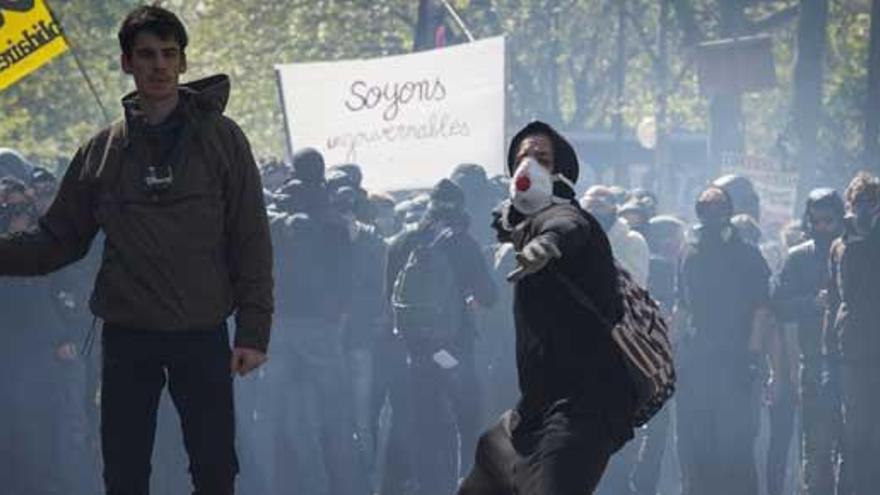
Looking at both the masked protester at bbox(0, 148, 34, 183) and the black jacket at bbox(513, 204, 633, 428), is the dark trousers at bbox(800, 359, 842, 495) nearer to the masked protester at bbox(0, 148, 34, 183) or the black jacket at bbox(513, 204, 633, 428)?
the masked protester at bbox(0, 148, 34, 183)

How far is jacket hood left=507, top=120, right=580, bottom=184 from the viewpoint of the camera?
682 centimetres

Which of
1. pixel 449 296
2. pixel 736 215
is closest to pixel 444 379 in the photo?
pixel 449 296

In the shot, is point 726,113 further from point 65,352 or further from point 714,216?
point 65,352

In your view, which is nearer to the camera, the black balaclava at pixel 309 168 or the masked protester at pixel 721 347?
the black balaclava at pixel 309 168

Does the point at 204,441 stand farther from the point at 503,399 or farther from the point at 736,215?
the point at 736,215

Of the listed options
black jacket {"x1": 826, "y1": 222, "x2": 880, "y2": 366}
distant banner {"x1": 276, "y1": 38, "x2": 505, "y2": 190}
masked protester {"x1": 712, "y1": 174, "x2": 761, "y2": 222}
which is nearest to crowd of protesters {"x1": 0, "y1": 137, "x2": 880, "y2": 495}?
black jacket {"x1": 826, "y1": 222, "x2": 880, "y2": 366}

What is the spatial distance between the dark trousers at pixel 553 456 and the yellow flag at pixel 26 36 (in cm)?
953

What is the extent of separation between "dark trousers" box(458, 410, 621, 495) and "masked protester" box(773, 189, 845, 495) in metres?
6.80

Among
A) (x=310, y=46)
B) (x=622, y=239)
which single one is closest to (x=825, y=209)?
(x=622, y=239)

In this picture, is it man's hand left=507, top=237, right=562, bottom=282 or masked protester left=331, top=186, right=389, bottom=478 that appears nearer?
man's hand left=507, top=237, right=562, bottom=282

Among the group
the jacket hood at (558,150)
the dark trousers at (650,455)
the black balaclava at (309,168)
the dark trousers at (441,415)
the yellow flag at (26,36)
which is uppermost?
the yellow flag at (26,36)

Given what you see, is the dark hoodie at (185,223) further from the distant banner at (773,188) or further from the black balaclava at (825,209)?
the distant banner at (773,188)

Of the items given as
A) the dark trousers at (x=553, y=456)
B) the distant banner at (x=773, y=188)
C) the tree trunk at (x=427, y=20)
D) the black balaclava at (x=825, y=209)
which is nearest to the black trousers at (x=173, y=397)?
the dark trousers at (x=553, y=456)

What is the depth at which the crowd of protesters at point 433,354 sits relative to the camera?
12.9m
